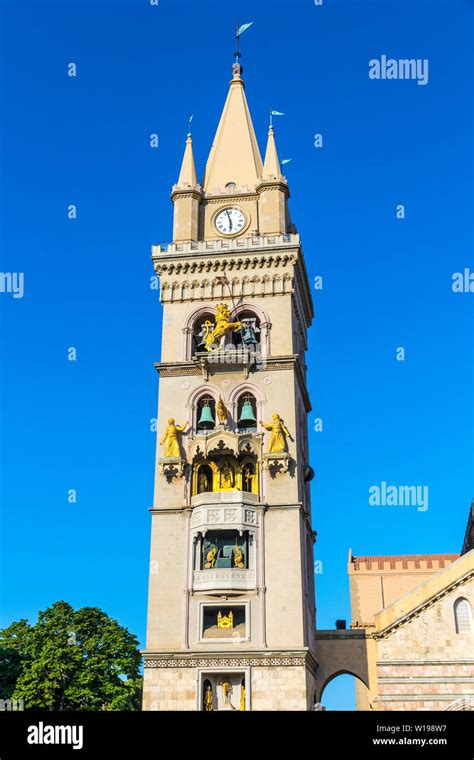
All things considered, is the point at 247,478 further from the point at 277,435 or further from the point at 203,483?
the point at 277,435

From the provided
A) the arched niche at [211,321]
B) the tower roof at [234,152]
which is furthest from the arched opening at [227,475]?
the tower roof at [234,152]

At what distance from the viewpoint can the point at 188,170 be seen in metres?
63.9

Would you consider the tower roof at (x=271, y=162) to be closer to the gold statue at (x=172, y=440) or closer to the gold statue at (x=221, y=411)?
the gold statue at (x=221, y=411)

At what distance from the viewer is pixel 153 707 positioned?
48.6 meters

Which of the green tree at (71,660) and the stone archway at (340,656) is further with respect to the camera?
the green tree at (71,660)

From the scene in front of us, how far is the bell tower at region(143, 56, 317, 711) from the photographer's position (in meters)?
49.4

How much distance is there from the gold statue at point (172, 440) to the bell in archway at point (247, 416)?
3.62m

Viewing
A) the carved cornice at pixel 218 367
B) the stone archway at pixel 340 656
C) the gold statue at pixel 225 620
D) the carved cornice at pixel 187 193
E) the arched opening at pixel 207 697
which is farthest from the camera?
the carved cornice at pixel 187 193

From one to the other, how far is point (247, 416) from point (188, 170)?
20451 millimetres

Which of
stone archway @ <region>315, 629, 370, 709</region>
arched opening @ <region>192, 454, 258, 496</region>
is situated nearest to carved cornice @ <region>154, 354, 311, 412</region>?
arched opening @ <region>192, 454, 258, 496</region>

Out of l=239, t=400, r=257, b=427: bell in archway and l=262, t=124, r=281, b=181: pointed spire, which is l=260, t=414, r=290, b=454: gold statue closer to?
l=239, t=400, r=257, b=427: bell in archway

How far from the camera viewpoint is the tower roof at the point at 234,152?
63.7 m

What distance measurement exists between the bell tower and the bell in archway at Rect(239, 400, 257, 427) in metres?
0.09

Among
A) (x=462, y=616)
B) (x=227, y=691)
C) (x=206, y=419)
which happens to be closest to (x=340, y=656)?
(x=462, y=616)
